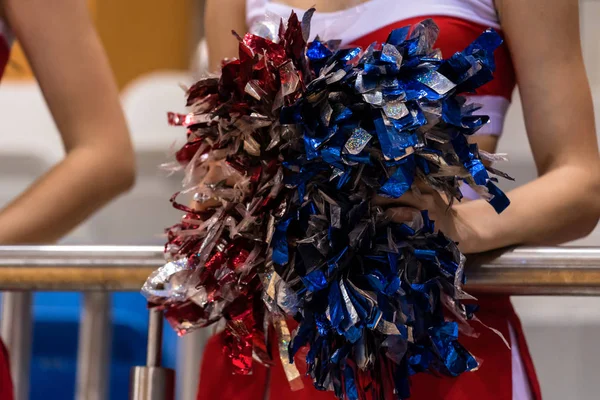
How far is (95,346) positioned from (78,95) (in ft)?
1.07

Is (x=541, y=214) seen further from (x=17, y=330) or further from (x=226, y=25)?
(x=17, y=330)

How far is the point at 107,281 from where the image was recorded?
2.90 feet

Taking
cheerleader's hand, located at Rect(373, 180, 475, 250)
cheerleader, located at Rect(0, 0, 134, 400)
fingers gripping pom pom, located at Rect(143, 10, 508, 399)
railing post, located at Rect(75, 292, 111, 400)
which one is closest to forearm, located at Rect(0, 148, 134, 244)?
cheerleader, located at Rect(0, 0, 134, 400)

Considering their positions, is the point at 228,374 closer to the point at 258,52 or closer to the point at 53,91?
the point at 258,52

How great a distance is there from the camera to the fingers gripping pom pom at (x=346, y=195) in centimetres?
70

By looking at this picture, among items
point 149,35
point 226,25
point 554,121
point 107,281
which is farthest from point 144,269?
point 149,35

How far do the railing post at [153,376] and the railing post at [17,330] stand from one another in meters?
0.21

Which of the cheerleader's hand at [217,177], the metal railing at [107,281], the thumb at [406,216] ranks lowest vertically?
the metal railing at [107,281]

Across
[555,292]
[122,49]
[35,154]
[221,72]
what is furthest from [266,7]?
[122,49]

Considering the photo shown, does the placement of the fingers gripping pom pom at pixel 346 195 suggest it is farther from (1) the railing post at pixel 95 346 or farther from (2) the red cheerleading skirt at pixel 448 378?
(1) the railing post at pixel 95 346

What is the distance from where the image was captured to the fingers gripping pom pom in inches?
27.4

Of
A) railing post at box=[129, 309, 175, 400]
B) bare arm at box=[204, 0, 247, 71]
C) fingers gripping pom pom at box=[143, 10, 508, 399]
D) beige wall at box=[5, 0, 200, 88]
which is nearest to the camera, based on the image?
fingers gripping pom pom at box=[143, 10, 508, 399]

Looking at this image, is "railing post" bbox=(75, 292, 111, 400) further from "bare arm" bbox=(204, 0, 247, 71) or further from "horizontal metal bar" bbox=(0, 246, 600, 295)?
"bare arm" bbox=(204, 0, 247, 71)

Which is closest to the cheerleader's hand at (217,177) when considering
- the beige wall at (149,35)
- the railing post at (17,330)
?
the railing post at (17,330)
